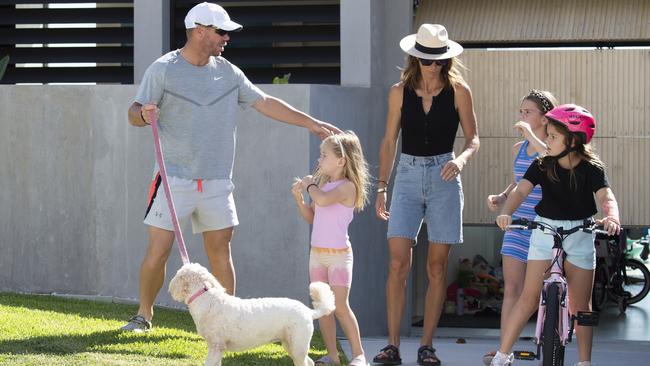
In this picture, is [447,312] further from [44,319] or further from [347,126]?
[44,319]

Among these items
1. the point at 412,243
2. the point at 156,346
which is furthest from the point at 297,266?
the point at 156,346

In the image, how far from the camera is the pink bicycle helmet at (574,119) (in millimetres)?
6164

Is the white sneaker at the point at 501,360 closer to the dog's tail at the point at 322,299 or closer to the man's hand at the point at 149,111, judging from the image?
the dog's tail at the point at 322,299

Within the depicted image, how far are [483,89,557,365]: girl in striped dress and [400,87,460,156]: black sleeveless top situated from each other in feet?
1.40

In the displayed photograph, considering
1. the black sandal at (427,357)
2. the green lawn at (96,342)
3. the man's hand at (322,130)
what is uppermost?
the man's hand at (322,130)

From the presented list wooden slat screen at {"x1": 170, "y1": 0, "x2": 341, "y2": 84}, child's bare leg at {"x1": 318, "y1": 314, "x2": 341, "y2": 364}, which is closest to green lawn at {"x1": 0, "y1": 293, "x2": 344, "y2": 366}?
child's bare leg at {"x1": 318, "y1": 314, "x2": 341, "y2": 364}

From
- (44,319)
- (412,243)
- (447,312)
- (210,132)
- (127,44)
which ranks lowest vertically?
(447,312)

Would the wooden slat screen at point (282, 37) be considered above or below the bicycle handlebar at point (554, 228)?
above

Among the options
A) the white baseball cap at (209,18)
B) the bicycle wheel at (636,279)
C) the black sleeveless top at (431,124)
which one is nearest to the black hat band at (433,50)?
the black sleeveless top at (431,124)

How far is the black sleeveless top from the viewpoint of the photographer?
23.1ft

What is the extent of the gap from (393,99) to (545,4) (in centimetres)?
423

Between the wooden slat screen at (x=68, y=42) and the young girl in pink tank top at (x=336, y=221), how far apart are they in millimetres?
5063

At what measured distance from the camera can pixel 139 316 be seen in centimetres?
703

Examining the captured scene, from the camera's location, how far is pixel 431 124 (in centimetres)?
704
